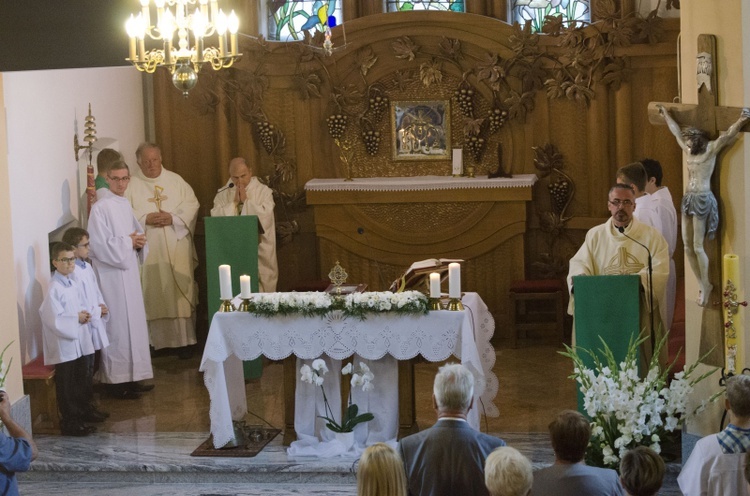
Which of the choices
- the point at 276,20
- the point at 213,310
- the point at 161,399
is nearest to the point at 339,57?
the point at 276,20

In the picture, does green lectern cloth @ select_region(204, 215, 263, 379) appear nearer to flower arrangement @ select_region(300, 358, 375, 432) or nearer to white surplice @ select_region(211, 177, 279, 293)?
white surplice @ select_region(211, 177, 279, 293)

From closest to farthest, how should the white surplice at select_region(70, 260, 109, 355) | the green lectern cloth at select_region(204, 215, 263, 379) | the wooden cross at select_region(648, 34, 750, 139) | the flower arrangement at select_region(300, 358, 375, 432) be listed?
the wooden cross at select_region(648, 34, 750, 139) < the flower arrangement at select_region(300, 358, 375, 432) < the white surplice at select_region(70, 260, 109, 355) < the green lectern cloth at select_region(204, 215, 263, 379)

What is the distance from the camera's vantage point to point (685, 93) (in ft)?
24.2

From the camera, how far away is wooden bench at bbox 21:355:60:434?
28.3ft

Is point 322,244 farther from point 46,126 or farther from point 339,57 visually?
point 46,126

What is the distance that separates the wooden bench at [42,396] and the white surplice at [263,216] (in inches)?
110

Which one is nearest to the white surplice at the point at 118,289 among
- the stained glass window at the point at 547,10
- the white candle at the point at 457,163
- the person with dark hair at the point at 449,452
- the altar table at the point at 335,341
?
the altar table at the point at 335,341

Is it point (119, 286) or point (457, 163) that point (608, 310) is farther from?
point (457, 163)

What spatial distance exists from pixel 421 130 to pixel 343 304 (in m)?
4.40

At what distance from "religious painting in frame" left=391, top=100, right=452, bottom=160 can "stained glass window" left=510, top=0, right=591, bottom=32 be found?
3.65 feet

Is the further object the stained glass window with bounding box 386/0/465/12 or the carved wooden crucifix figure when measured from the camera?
the stained glass window with bounding box 386/0/465/12

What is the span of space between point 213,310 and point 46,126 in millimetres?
1968

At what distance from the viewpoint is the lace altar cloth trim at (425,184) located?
11242mm

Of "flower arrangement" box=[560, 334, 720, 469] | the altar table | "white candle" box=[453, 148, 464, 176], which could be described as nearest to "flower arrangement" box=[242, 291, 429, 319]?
the altar table
